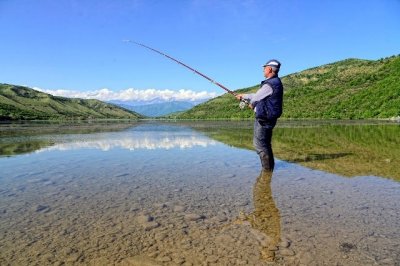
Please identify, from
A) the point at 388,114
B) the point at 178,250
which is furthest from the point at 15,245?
the point at 388,114

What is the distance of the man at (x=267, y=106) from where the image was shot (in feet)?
35.5

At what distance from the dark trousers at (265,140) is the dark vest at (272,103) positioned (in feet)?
1.18

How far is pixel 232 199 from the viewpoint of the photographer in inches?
314

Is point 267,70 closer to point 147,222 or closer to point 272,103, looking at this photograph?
point 272,103

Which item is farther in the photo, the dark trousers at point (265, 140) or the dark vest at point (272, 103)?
the dark trousers at point (265, 140)

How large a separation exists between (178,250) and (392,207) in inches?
187

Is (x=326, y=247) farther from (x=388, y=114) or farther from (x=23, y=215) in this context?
(x=388, y=114)

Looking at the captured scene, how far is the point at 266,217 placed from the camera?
6566 millimetres

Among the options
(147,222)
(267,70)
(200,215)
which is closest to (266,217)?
(200,215)

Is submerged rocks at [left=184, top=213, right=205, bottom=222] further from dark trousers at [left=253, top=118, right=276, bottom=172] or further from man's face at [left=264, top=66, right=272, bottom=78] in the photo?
man's face at [left=264, top=66, right=272, bottom=78]

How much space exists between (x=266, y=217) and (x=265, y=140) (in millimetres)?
5312

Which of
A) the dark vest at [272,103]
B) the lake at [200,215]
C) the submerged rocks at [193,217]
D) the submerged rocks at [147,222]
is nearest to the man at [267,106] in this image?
the dark vest at [272,103]

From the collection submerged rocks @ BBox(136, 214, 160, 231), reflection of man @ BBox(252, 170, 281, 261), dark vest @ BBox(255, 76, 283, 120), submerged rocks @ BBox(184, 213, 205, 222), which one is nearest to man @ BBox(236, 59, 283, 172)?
dark vest @ BBox(255, 76, 283, 120)

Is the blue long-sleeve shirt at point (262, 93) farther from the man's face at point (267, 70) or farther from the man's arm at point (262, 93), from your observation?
the man's face at point (267, 70)
